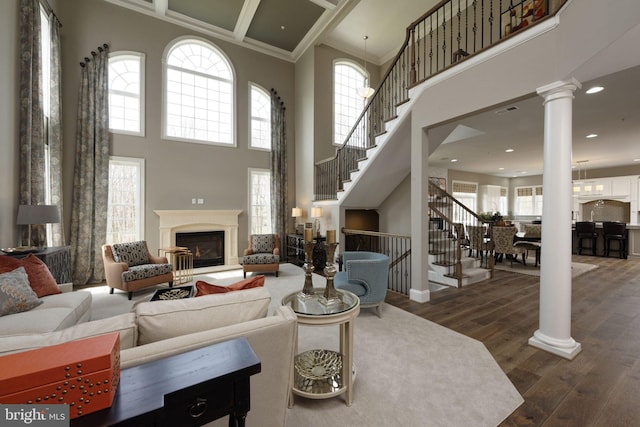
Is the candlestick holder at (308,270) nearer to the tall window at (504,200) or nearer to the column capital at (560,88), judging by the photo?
the column capital at (560,88)

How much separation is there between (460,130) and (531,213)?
8601mm

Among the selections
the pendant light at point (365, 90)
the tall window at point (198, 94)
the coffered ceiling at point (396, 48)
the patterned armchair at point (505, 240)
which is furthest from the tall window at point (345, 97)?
the patterned armchair at point (505, 240)

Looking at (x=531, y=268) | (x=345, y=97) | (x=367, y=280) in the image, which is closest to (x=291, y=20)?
(x=345, y=97)

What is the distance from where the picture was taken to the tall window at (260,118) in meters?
7.06

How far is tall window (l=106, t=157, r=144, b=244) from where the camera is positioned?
17.9ft

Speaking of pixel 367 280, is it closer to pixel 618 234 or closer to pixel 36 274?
pixel 36 274

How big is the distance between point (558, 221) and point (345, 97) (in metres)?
6.42

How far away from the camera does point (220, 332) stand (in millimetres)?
1299

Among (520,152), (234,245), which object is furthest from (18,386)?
(520,152)

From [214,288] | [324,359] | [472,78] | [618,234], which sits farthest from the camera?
[618,234]

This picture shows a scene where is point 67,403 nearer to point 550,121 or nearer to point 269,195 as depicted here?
point 550,121

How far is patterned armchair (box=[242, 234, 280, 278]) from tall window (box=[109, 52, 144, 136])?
340 cm

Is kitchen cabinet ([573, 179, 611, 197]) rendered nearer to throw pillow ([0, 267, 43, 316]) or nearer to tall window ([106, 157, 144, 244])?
tall window ([106, 157, 144, 244])

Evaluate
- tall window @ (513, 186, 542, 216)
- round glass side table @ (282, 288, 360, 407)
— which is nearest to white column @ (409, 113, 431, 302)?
round glass side table @ (282, 288, 360, 407)
